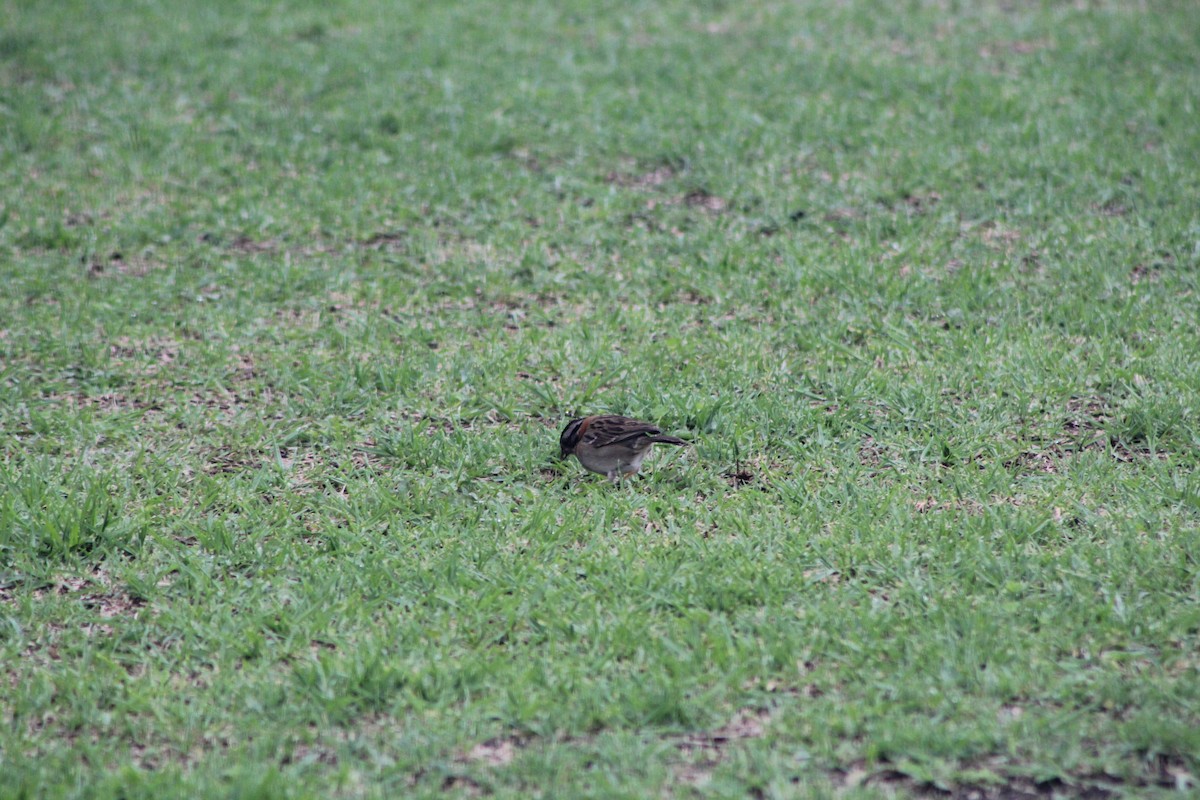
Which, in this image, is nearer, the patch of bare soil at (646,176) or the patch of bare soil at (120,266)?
the patch of bare soil at (120,266)

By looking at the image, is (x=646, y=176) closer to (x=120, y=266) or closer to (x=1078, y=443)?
(x=120, y=266)

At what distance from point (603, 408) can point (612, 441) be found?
30.3 inches

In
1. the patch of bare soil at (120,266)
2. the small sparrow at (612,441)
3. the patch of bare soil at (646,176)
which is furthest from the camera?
the patch of bare soil at (646,176)

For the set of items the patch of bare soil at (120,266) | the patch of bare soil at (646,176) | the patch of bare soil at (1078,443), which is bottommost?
the patch of bare soil at (1078,443)

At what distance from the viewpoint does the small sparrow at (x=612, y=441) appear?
5.46m

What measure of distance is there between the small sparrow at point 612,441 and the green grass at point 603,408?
13 centimetres

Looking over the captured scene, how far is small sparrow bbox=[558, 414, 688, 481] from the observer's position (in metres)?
5.46

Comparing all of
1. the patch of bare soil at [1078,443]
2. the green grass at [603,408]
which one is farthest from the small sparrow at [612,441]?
the patch of bare soil at [1078,443]

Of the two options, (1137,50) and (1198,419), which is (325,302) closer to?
(1198,419)

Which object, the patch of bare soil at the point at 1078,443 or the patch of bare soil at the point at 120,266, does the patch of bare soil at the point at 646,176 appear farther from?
the patch of bare soil at the point at 1078,443

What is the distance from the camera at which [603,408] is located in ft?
20.4

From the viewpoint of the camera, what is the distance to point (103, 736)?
159 inches

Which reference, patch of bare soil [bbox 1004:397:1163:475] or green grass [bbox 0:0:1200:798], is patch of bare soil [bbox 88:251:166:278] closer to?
green grass [bbox 0:0:1200:798]

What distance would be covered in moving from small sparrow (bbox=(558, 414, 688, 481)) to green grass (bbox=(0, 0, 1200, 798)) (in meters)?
0.13
